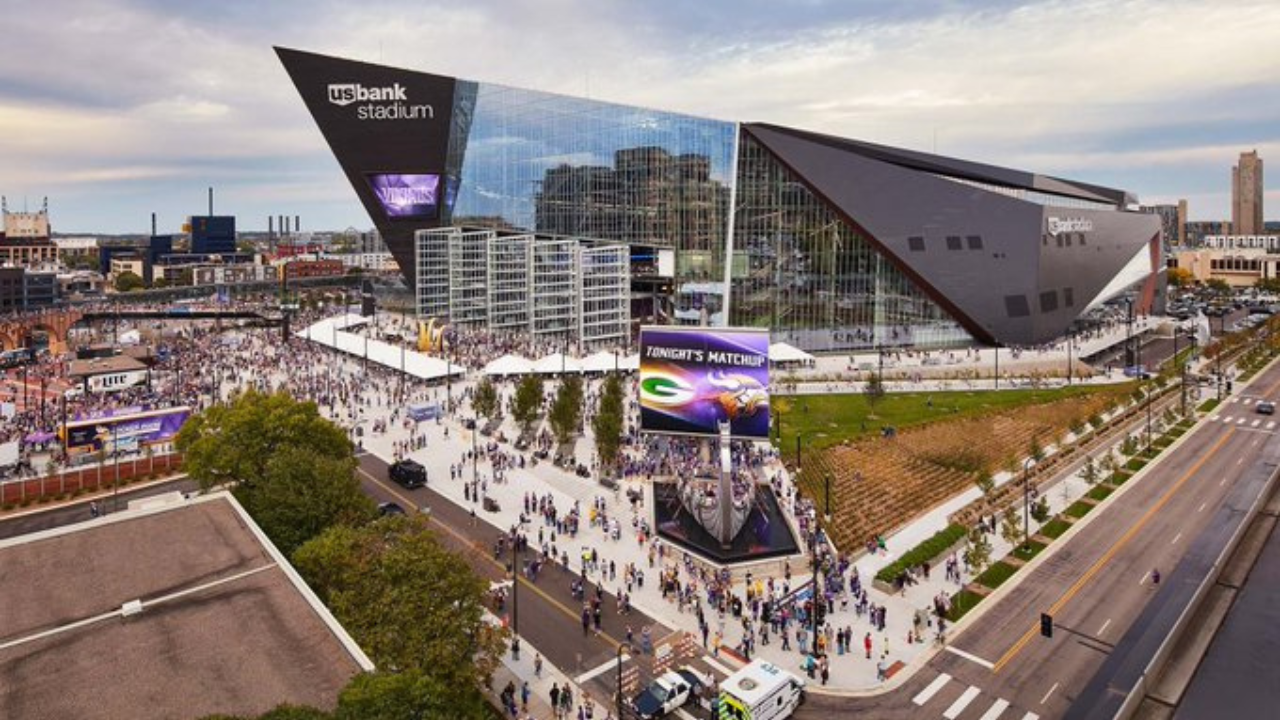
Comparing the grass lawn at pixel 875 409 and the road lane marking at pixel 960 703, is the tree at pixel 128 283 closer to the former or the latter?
the grass lawn at pixel 875 409

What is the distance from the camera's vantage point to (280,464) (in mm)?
27375

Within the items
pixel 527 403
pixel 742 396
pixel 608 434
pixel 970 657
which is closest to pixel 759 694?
pixel 970 657

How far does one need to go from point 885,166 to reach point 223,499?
64.9 m

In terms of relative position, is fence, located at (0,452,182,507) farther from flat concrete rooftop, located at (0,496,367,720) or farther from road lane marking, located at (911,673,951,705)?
road lane marking, located at (911,673,951,705)

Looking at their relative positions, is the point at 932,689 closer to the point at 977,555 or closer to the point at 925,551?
the point at 977,555

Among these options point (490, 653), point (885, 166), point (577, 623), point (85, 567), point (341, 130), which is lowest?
point (577, 623)

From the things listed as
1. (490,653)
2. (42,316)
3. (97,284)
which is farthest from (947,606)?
(97,284)

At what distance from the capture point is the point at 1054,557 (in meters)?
30.6

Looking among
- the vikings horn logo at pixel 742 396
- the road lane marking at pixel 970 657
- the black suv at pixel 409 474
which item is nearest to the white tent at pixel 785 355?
the vikings horn logo at pixel 742 396

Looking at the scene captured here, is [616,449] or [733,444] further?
[733,444]

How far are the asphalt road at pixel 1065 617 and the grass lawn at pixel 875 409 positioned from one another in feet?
48.7

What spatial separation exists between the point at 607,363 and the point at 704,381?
29572 mm

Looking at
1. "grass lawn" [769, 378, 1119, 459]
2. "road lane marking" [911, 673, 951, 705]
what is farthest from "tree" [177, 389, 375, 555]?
"grass lawn" [769, 378, 1119, 459]

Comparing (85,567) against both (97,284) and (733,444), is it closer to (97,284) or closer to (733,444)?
(733,444)
